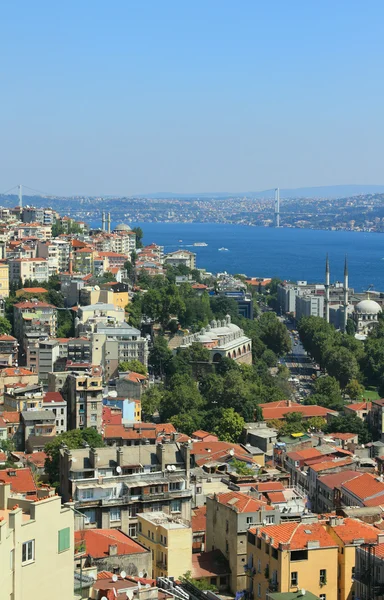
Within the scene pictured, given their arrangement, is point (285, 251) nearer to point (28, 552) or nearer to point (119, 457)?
point (119, 457)

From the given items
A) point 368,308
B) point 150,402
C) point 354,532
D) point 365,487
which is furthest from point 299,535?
point 368,308

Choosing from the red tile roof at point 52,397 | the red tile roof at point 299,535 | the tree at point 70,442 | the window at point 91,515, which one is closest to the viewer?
A: the red tile roof at point 299,535

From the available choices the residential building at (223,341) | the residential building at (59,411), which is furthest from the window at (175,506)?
the residential building at (223,341)

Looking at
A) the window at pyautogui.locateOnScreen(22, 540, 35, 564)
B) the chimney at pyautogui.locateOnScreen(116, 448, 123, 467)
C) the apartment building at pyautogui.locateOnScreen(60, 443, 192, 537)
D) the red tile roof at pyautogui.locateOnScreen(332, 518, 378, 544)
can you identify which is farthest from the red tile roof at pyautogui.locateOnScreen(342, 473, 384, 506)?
the window at pyautogui.locateOnScreen(22, 540, 35, 564)

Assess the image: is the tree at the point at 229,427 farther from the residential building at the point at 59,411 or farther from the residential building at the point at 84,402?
the residential building at the point at 59,411

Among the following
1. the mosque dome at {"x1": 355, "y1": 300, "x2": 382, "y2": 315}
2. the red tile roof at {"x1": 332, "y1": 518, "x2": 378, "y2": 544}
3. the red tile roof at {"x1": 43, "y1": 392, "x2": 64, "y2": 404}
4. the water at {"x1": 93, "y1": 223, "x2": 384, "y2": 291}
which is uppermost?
the red tile roof at {"x1": 332, "y1": 518, "x2": 378, "y2": 544}

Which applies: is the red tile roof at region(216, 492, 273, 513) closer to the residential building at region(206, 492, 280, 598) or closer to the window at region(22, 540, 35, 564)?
the residential building at region(206, 492, 280, 598)
